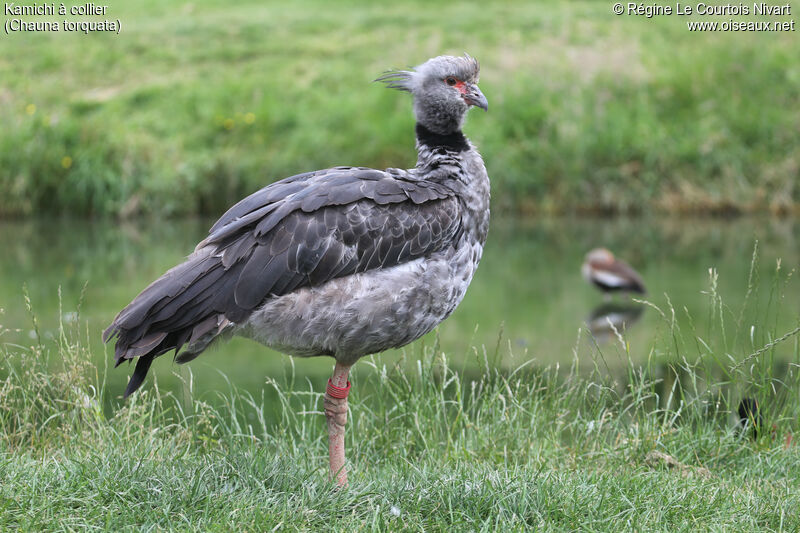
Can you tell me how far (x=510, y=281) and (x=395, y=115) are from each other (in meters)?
4.17

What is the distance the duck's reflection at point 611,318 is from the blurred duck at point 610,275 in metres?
0.20

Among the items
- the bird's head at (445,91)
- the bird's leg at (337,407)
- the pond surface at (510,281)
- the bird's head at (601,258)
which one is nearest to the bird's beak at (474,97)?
the bird's head at (445,91)

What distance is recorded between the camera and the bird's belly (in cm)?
414

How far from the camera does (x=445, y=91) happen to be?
4727mm

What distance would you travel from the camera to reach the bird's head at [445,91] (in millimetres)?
4691

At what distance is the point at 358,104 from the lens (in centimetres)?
1505

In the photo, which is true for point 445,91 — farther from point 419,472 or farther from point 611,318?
point 611,318

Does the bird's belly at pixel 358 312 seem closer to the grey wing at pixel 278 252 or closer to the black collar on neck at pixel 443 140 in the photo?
the grey wing at pixel 278 252

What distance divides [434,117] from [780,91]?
11550 millimetres

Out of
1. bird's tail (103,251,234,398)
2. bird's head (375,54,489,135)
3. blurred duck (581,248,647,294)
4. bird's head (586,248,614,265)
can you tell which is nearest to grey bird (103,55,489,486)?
bird's tail (103,251,234,398)

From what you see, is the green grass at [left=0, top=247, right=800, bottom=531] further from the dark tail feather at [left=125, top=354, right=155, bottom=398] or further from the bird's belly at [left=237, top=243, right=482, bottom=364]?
the bird's belly at [left=237, top=243, right=482, bottom=364]

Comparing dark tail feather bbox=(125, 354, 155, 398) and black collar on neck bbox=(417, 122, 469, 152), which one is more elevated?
black collar on neck bbox=(417, 122, 469, 152)

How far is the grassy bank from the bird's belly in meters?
9.50

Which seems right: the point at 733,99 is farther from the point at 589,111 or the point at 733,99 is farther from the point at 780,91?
the point at 589,111
